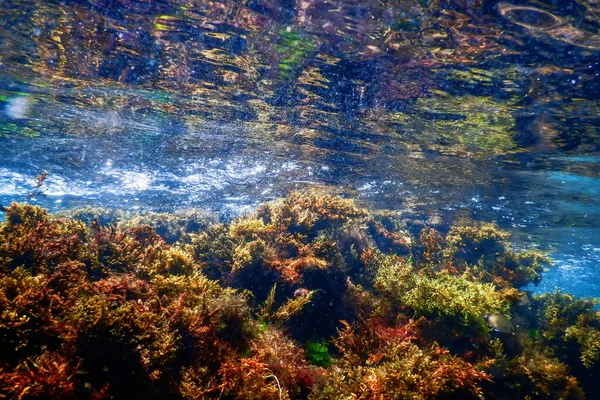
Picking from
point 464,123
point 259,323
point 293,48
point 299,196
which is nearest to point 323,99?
point 293,48

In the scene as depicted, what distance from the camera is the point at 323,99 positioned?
36.4 feet

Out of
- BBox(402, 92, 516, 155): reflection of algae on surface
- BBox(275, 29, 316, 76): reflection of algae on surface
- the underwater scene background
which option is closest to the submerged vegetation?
the underwater scene background

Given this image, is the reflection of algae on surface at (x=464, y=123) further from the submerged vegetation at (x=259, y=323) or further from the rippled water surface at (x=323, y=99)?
the submerged vegetation at (x=259, y=323)

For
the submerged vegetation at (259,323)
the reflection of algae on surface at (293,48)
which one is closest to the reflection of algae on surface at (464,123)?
the reflection of algae on surface at (293,48)

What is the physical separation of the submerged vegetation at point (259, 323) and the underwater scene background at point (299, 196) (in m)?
0.04

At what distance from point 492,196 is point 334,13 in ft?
50.3

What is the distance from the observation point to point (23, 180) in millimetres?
22672

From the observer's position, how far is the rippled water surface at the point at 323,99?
7.35 m

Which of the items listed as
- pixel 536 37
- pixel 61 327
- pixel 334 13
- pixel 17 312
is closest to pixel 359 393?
pixel 61 327

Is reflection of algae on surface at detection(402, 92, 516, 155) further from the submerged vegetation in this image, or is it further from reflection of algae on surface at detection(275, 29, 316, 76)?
the submerged vegetation

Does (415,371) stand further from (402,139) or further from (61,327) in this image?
(402,139)

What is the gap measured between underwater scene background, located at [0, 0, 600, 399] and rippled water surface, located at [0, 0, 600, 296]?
8cm

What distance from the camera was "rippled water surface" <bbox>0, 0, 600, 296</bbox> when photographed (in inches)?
289

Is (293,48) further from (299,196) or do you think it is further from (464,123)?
(464,123)
